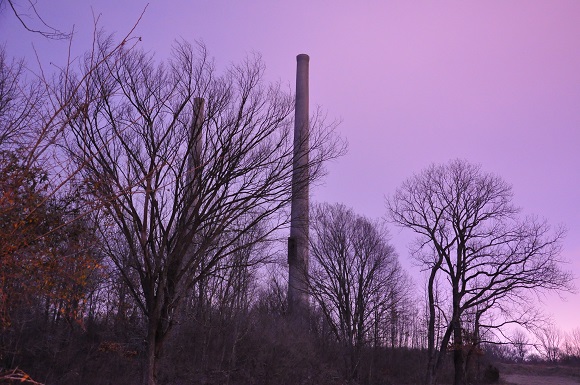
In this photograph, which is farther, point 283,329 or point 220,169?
point 283,329

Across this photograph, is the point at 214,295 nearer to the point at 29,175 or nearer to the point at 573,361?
the point at 29,175

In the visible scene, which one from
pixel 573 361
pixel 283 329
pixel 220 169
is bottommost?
pixel 573 361

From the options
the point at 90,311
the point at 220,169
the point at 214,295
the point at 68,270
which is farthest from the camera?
the point at 214,295

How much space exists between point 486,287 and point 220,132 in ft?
73.6

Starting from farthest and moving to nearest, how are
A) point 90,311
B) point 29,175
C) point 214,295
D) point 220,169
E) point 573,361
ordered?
point 573,361
point 214,295
point 90,311
point 220,169
point 29,175

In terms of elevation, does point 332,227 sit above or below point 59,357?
above

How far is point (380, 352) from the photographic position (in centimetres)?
4009

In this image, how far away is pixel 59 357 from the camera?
25.6 metres

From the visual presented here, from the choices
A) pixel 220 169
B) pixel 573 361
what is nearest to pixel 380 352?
pixel 220 169

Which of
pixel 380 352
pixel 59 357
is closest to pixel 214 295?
pixel 59 357

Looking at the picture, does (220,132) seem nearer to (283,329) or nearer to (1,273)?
(1,273)

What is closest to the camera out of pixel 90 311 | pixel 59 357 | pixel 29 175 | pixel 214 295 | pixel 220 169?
pixel 29 175

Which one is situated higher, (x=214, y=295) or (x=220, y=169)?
(x=220, y=169)

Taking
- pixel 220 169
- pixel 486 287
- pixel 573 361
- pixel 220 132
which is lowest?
pixel 573 361
